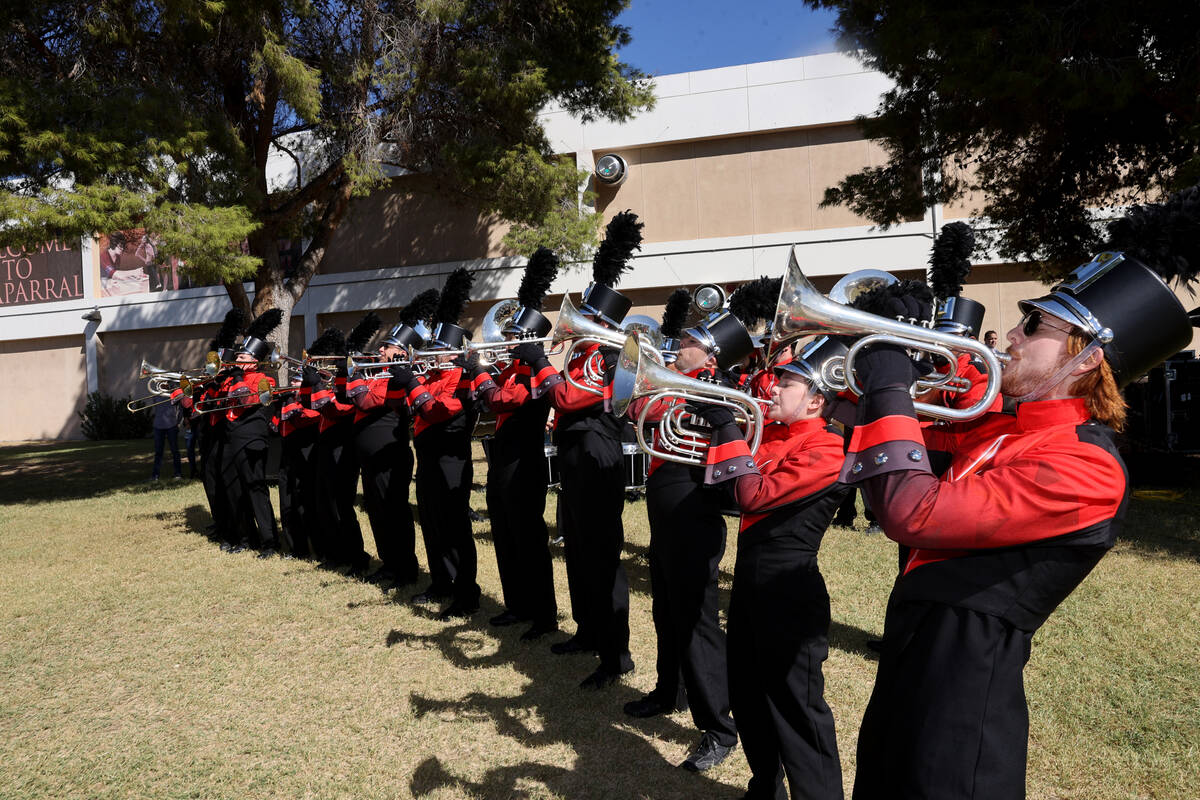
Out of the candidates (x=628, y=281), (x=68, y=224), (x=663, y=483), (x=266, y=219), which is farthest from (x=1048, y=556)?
(x=628, y=281)

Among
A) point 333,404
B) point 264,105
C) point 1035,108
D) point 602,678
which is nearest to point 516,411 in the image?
point 602,678

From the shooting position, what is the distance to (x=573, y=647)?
215 inches

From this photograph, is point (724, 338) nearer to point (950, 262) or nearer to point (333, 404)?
point (950, 262)

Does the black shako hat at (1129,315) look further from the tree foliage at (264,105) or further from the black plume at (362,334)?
the tree foliage at (264,105)

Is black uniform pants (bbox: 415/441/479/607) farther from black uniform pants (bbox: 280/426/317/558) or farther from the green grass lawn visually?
black uniform pants (bbox: 280/426/317/558)

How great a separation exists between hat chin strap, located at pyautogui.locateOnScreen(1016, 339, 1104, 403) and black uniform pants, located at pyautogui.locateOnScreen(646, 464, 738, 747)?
208cm

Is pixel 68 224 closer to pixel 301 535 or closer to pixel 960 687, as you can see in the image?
pixel 301 535

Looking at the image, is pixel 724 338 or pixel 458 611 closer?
pixel 724 338

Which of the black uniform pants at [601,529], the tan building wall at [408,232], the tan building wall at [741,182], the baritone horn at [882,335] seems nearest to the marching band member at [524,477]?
the black uniform pants at [601,529]

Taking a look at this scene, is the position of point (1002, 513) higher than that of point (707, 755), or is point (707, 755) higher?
point (1002, 513)

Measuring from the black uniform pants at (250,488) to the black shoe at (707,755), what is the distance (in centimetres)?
615

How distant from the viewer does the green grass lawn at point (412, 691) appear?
3.87 metres

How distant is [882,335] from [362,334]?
788cm

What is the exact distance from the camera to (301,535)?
869cm
